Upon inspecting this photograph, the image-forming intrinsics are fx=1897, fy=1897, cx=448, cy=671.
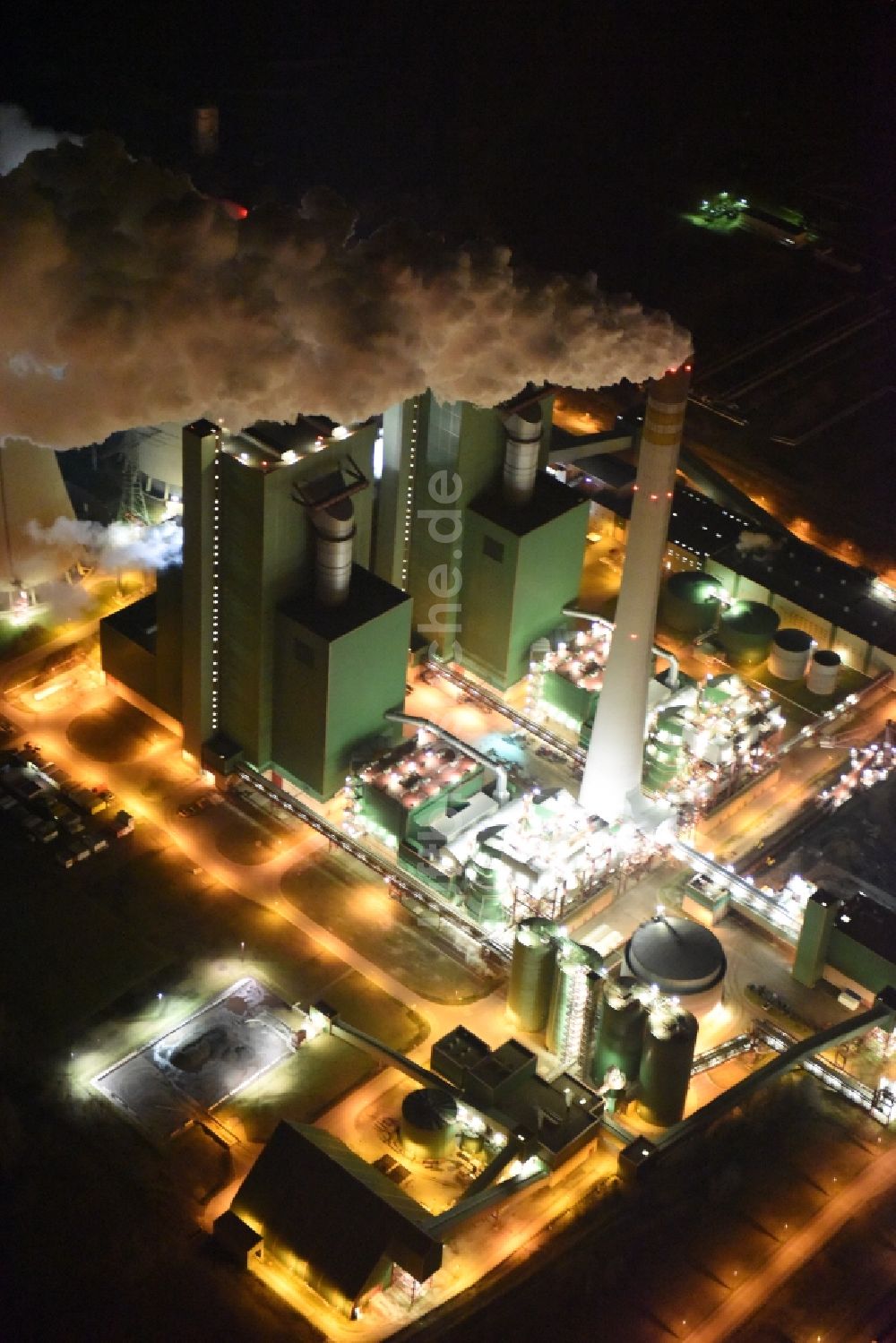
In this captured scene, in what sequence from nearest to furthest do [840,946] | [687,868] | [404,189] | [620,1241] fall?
[620,1241]
[840,946]
[687,868]
[404,189]

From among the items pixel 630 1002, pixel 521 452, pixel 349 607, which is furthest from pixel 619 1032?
pixel 521 452

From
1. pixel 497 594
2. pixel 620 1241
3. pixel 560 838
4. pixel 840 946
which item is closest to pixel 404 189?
pixel 497 594

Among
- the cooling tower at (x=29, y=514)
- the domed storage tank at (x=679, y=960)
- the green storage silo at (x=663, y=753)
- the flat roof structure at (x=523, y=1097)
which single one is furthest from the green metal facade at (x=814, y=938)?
the cooling tower at (x=29, y=514)

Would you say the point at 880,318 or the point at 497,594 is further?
the point at 880,318

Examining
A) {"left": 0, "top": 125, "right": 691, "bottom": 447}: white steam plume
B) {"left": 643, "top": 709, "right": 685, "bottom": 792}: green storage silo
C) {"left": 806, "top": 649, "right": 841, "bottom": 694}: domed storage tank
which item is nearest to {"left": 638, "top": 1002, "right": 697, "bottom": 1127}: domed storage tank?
{"left": 643, "top": 709, "right": 685, "bottom": 792}: green storage silo

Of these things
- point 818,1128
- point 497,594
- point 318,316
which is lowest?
point 818,1128

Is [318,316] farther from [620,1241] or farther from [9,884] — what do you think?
[620,1241]

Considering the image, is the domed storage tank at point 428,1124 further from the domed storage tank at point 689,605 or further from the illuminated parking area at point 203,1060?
the domed storage tank at point 689,605
